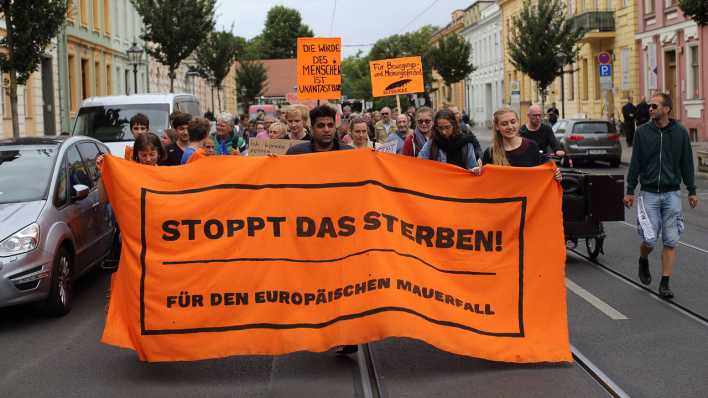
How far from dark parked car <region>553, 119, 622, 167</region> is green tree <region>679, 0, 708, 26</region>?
17.6 feet

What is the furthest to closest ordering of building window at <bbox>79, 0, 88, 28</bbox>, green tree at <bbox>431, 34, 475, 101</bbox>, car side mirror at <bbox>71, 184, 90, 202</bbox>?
green tree at <bbox>431, 34, 475, 101</bbox>, building window at <bbox>79, 0, 88, 28</bbox>, car side mirror at <bbox>71, 184, 90, 202</bbox>

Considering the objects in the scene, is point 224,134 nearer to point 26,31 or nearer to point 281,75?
point 26,31

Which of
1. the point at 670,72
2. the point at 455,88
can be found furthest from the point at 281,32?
the point at 670,72

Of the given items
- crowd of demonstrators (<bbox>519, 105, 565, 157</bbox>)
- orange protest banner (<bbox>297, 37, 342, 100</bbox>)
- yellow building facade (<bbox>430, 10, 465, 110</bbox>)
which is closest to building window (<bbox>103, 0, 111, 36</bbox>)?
orange protest banner (<bbox>297, 37, 342, 100</bbox>)

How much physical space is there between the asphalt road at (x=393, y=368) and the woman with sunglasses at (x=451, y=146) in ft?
5.15

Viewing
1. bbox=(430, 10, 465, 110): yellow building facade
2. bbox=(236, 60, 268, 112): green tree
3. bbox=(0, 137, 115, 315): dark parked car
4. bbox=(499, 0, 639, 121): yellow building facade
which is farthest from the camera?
bbox=(430, 10, 465, 110): yellow building facade

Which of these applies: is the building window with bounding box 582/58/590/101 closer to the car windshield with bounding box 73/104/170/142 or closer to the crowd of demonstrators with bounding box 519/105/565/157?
the car windshield with bounding box 73/104/170/142

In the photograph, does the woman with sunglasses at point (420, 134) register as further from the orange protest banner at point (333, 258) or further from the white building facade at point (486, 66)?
the white building facade at point (486, 66)

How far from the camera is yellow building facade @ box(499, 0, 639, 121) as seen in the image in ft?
155

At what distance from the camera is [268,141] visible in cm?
1095

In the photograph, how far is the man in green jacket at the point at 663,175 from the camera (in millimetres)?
9219

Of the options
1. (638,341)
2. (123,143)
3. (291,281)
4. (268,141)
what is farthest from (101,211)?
(123,143)

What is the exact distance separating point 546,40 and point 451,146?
42807mm

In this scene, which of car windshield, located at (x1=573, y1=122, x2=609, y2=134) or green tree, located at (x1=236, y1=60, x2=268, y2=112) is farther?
green tree, located at (x1=236, y1=60, x2=268, y2=112)
